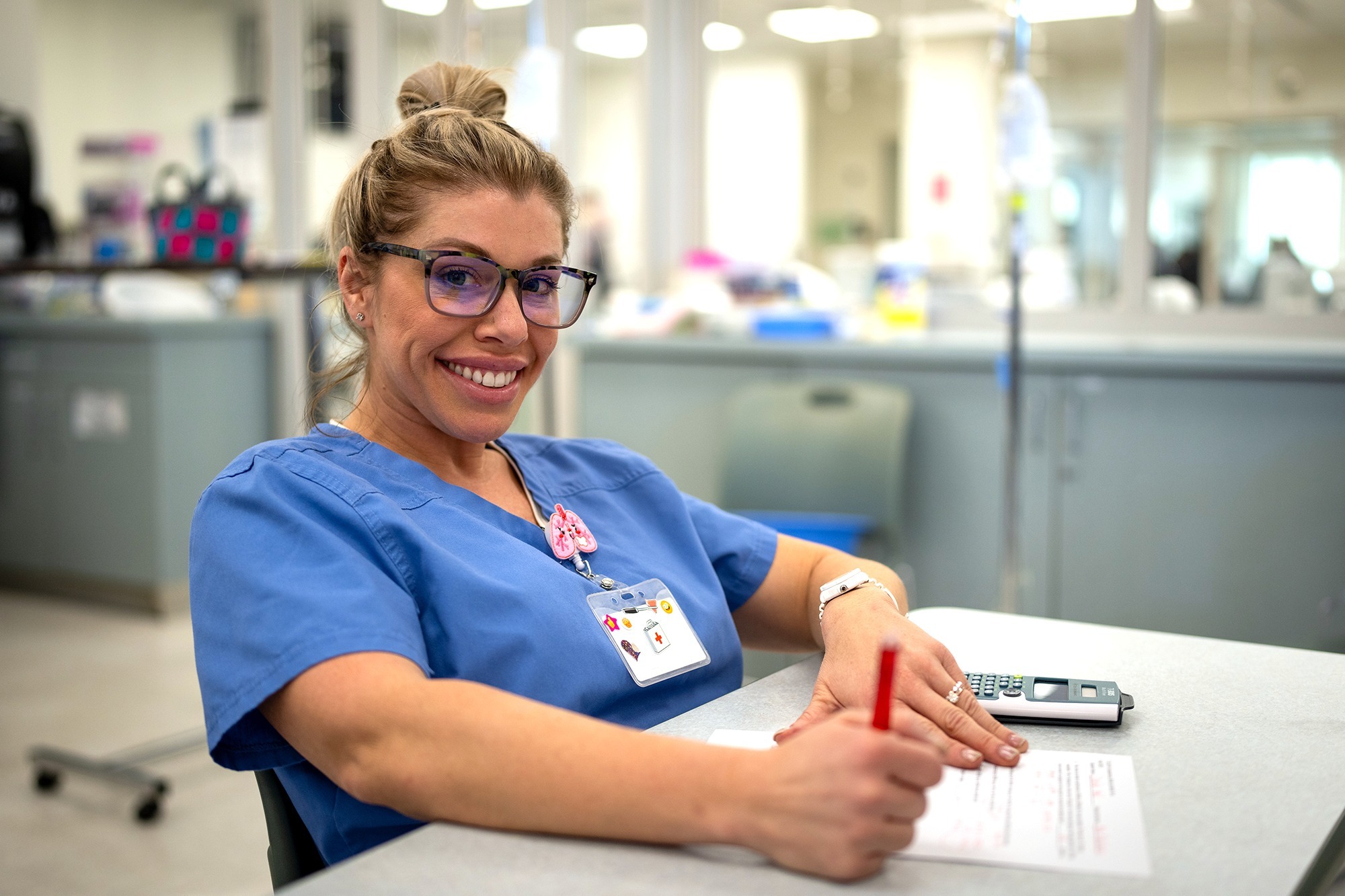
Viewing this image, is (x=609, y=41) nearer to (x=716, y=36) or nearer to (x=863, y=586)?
(x=716, y=36)

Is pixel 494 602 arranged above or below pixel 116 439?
above

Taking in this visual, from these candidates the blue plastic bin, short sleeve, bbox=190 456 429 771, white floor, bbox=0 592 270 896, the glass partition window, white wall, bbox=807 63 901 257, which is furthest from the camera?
white wall, bbox=807 63 901 257

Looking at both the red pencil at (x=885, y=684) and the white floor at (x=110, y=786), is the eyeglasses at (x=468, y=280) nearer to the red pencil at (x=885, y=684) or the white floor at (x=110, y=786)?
the red pencil at (x=885, y=684)

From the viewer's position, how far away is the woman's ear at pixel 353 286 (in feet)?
3.77

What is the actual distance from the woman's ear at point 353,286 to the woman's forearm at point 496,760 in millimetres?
425

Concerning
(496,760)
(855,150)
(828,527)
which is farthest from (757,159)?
(496,760)

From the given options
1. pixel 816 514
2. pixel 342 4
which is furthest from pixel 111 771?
pixel 342 4

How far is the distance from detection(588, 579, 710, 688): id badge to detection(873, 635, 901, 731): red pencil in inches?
15.1

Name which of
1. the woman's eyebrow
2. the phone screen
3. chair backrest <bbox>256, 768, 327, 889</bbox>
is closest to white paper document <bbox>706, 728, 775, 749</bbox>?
the phone screen

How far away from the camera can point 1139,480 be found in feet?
8.98

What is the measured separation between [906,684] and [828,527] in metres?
1.81

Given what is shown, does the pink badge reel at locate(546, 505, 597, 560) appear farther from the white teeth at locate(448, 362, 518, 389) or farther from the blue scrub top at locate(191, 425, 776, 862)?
the white teeth at locate(448, 362, 518, 389)

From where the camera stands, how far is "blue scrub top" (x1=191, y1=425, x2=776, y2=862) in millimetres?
875

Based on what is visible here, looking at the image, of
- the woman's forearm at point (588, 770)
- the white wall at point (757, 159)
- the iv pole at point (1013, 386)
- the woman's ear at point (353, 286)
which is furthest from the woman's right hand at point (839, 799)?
the white wall at point (757, 159)
